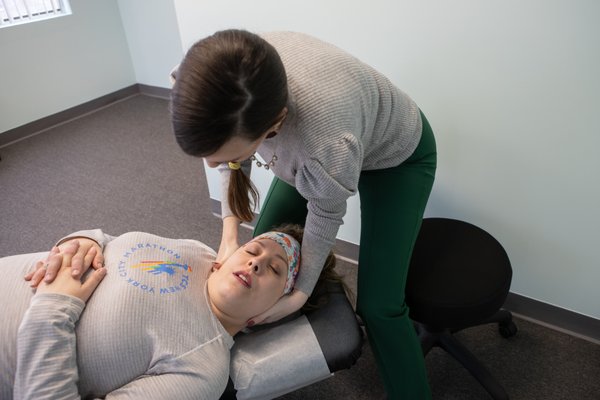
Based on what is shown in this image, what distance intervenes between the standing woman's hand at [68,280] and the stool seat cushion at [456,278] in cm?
91

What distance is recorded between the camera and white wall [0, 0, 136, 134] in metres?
3.19

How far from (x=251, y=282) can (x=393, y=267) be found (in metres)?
0.41

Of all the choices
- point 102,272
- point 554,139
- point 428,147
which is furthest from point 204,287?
point 554,139

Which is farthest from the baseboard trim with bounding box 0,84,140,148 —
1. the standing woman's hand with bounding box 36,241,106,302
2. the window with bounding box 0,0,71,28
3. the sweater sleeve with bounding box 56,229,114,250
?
the standing woman's hand with bounding box 36,241,106,302

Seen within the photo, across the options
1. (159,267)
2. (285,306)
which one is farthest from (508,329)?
(159,267)

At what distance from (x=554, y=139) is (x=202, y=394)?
→ 1311 mm

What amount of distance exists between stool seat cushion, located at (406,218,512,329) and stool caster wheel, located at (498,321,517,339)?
1.36 ft

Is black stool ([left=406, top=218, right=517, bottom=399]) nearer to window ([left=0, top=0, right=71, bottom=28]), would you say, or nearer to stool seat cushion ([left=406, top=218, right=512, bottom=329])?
stool seat cushion ([left=406, top=218, right=512, bottom=329])

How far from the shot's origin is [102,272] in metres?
1.12

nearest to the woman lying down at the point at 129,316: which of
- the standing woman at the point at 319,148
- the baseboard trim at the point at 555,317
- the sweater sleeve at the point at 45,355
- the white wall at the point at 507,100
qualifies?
the sweater sleeve at the point at 45,355

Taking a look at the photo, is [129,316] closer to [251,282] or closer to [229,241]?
[251,282]

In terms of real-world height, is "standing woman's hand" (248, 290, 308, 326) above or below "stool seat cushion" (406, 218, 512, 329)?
above

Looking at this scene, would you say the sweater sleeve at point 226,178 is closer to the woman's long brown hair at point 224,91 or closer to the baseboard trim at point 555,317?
the woman's long brown hair at point 224,91

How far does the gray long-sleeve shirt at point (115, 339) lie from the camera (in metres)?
0.95
